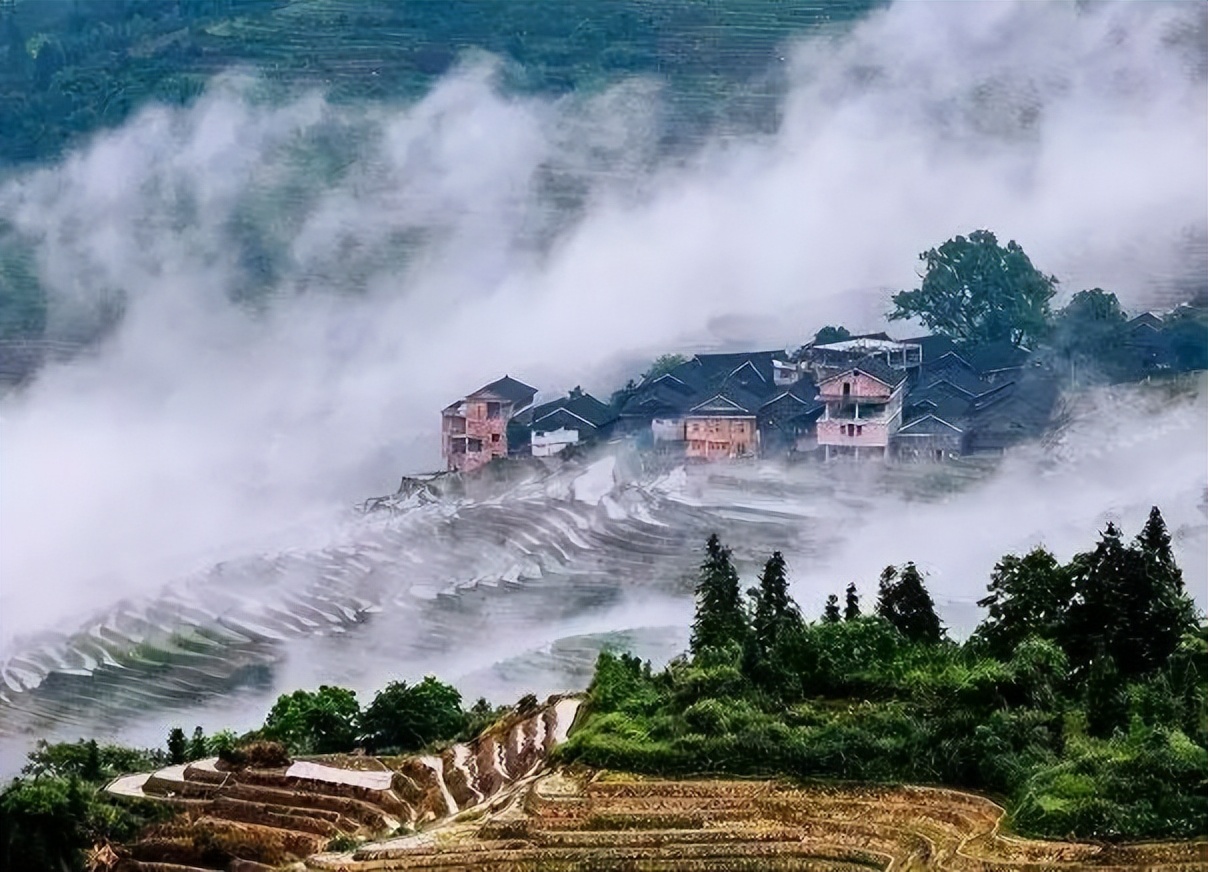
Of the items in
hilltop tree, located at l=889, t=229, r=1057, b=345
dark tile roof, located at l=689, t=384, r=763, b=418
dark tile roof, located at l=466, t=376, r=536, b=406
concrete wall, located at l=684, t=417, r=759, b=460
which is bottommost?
concrete wall, located at l=684, t=417, r=759, b=460

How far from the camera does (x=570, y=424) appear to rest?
1848 cm

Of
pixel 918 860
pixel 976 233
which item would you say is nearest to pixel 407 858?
pixel 918 860

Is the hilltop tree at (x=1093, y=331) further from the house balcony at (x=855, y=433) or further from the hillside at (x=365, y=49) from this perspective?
the hillside at (x=365, y=49)

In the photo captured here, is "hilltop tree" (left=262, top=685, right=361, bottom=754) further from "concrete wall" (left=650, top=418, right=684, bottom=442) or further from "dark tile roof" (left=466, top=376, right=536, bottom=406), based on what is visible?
"concrete wall" (left=650, top=418, right=684, bottom=442)

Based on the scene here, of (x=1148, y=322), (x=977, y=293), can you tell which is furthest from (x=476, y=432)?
(x=1148, y=322)

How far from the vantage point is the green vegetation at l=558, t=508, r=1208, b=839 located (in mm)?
12008

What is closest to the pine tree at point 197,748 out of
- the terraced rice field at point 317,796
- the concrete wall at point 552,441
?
the terraced rice field at point 317,796

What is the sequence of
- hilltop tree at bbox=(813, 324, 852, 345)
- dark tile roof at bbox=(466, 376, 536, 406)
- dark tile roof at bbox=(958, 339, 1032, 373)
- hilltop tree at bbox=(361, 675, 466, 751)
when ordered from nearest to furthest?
hilltop tree at bbox=(361, 675, 466, 751), dark tile roof at bbox=(958, 339, 1032, 373), hilltop tree at bbox=(813, 324, 852, 345), dark tile roof at bbox=(466, 376, 536, 406)

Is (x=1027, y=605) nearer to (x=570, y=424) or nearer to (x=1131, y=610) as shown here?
(x=1131, y=610)

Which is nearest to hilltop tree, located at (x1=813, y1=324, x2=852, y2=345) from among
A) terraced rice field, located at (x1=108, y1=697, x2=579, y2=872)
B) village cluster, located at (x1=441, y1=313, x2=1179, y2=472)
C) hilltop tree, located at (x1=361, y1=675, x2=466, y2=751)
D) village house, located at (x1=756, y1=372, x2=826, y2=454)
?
village cluster, located at (x1=441, y1=313, x2=1179, y2=472)

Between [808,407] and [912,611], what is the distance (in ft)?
9.56

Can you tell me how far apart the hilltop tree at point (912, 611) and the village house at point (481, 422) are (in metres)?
4.09

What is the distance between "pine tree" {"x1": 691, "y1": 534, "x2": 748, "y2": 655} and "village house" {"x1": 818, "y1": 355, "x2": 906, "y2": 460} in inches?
73.7

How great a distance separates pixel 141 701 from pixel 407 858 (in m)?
5.86
